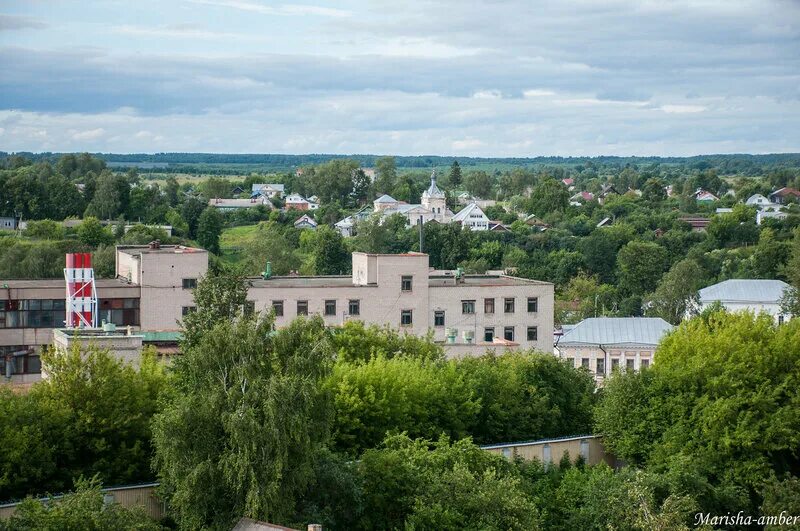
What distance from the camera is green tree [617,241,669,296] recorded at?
13688 cm

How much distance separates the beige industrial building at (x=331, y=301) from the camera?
182 feet

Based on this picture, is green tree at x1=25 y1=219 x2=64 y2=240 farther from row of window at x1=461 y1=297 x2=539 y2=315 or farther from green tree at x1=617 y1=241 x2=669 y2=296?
row of window at x1=461 y1=297 x2=539 y2=315

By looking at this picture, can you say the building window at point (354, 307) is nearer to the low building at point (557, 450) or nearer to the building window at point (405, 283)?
the building window at point (405, 283)

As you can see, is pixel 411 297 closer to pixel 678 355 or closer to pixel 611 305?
pixel 678 355

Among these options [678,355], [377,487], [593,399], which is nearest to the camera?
[377,487]

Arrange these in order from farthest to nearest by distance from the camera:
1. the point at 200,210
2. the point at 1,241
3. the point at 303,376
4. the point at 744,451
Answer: the point at 200,210, the point at 1,241, the point at 744,451, the point at 303,376

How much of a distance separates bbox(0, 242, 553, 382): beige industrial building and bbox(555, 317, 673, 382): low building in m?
14.8

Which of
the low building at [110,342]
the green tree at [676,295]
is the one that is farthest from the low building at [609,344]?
the low building at [110,342]

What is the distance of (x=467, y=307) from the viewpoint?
2549 inches

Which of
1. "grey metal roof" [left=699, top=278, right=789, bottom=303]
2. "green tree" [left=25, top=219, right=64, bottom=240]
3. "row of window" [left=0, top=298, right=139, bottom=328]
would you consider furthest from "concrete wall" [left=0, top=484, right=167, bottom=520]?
"green tree" [left=25, top=219, right=64, bottom=240]

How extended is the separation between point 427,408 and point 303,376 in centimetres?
1182

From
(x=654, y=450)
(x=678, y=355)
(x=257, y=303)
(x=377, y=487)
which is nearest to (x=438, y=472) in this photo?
(x=377, y=487)

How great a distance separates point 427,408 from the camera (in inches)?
1620

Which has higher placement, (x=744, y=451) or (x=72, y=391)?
(x=72, y=391)
